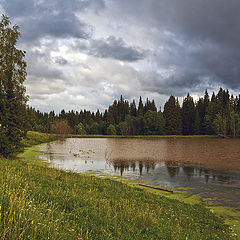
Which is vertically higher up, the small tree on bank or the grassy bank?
the small tree on bank

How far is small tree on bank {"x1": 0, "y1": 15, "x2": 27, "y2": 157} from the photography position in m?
23.3

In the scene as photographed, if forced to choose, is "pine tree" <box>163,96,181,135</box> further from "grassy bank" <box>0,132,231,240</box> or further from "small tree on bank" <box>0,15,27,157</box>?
"grassy bank" <box>0,132,231,240</box>

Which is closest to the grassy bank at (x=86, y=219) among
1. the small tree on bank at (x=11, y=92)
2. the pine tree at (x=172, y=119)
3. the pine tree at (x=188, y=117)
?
the small tree on bank at (x=11, y=92)

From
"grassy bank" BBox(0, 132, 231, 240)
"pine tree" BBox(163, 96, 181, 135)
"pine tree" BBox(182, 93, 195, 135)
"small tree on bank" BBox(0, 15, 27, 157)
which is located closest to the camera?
"grassy bank" BBox(0, 132, 231, 240)

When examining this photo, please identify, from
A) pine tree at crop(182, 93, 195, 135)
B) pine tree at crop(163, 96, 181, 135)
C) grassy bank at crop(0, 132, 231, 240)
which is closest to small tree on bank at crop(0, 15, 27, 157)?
grassy bank at crop(0, 132, 231, 240)

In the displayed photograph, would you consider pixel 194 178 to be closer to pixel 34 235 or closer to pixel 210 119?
pixel 34 235

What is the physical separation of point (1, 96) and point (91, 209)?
767 inches

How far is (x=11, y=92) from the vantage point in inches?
1038

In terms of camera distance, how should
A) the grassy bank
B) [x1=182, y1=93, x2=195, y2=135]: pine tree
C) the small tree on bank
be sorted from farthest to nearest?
[x1=182, y1=93, x2=195, y2=135]: pine tree < the small tree on bank < the grassy bank

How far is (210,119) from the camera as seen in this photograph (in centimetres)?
11200

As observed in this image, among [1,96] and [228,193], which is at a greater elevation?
[1,96]

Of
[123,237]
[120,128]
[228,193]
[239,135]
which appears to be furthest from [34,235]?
[120,128]

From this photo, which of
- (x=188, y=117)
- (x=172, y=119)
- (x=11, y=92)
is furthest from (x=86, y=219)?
(x=188, y=117)

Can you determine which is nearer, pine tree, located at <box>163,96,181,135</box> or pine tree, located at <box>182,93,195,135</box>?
pine tree, located at <box>163,96,181,135</box>
